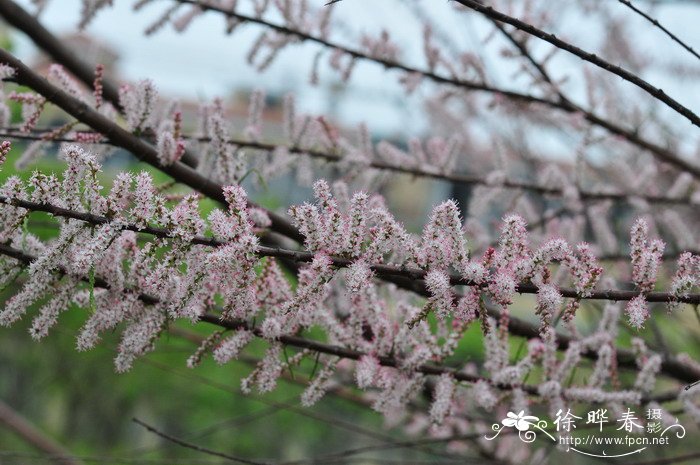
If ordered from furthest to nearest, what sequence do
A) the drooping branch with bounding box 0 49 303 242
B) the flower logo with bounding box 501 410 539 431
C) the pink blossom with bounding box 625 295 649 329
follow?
the flower logo with bounding box 501 410 539 431
the drooping branch with bounding box 0 49 303 242
the pink blossom with bounding box 625 295 649 329

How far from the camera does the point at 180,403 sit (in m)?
8.31

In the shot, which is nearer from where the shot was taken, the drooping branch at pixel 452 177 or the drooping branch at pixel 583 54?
the drooping branch at pixel 583 54

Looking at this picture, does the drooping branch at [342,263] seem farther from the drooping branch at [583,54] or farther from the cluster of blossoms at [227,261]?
the drooping branch at [583,54]

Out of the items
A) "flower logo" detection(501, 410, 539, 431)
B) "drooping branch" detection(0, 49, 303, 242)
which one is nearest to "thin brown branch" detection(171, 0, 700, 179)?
"drooping branch" detection(0, 49, 303, 242)

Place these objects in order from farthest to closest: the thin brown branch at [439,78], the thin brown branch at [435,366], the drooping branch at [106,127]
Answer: the thin brown branch at [439,78]
the drooping branch at [106,127]
the thin brown branch at [435,366]

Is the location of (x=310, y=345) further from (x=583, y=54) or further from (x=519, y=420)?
(x=583, y=54)

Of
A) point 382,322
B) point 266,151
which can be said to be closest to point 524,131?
point 266,151

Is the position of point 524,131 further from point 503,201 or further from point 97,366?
point 97,366

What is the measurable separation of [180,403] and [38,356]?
1.79 m

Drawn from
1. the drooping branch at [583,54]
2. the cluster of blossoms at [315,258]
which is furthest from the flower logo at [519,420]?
the drooping branch at [583,54]

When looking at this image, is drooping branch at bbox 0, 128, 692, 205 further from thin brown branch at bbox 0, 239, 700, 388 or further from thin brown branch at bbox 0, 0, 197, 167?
thin brown branch at bbox 0, 239, 700, 388

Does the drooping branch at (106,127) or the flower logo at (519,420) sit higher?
the drooping branch at (106,127)

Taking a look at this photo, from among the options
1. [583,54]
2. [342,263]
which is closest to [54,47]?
[342,263]

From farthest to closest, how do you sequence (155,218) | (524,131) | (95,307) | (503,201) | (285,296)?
(524,131) < (503,201) < (285,296) < (95,307) < (155,218)
